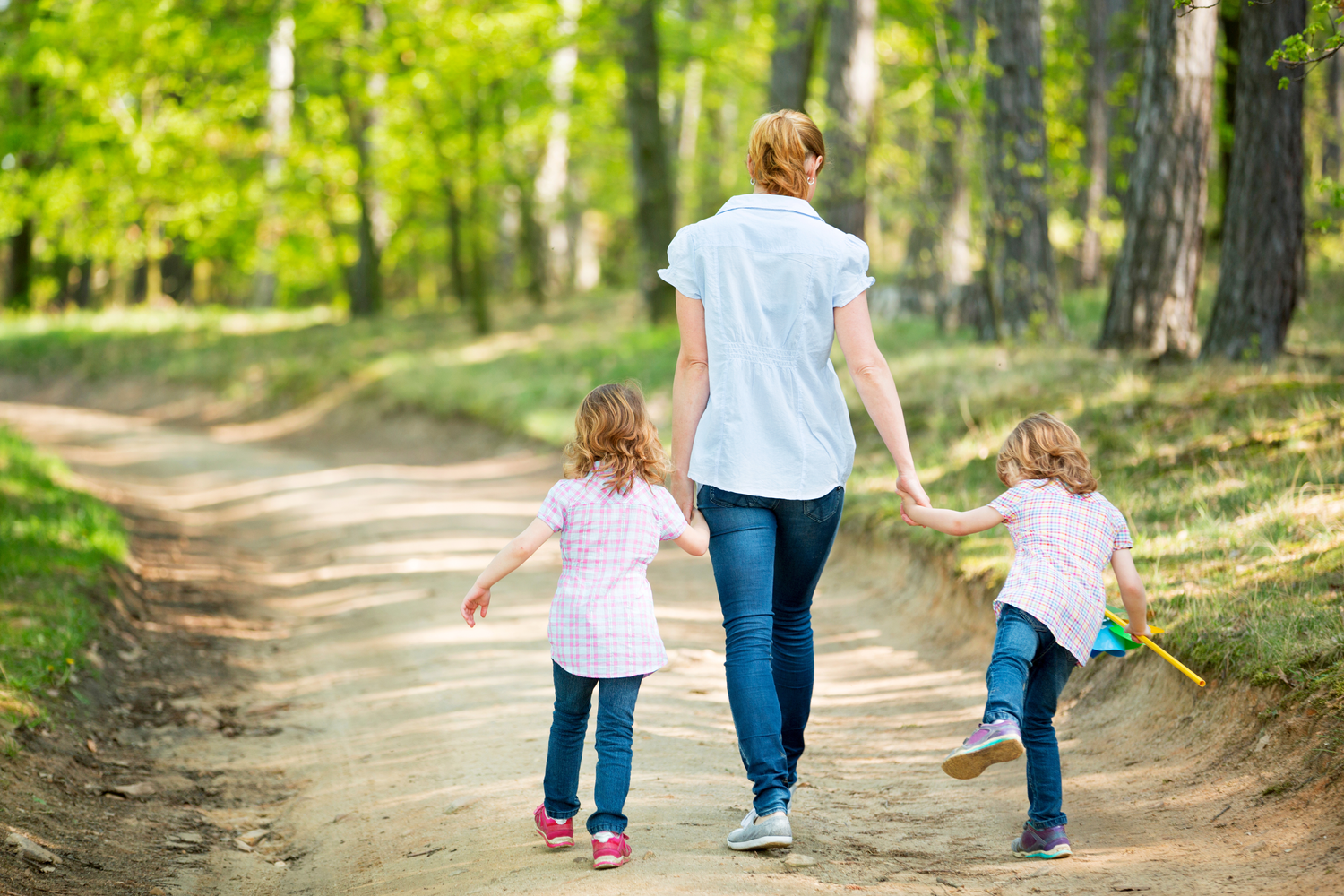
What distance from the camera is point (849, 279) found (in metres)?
3.60

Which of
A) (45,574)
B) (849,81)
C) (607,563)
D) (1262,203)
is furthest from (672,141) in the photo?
(607,563)

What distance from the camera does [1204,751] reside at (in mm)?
4570

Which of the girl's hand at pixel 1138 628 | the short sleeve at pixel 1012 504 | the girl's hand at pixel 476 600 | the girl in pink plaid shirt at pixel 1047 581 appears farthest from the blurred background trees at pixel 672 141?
the girl's hand at pixel 476 600

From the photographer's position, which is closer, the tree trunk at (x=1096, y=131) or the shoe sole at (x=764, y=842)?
the shoe sole at (x=764, y=842)

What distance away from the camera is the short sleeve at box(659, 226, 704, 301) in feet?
12.1

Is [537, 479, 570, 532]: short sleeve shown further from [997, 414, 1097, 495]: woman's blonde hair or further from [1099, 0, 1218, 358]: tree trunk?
[1099, 0, 1218, 358]: tree trunk

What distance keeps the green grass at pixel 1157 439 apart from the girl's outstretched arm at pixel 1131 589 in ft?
2.97

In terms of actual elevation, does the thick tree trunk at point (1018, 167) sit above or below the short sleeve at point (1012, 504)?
above

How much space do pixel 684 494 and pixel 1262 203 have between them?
7298mm

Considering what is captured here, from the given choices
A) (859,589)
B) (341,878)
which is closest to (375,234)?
(859,589)

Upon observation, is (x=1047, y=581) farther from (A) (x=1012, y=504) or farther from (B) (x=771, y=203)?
(B) (x=771, y=203)

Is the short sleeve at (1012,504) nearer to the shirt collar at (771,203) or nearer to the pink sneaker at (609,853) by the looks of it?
the shirt collar at (771,203)

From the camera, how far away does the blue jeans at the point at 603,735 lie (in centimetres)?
365

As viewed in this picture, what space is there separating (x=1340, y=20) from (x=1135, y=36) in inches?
449
